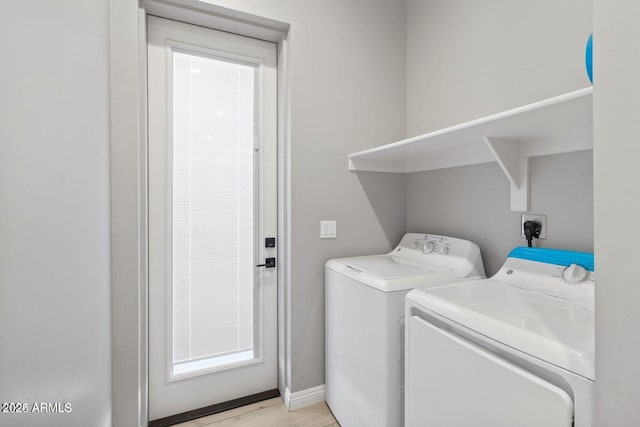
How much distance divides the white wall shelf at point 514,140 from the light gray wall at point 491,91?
0.16 feet

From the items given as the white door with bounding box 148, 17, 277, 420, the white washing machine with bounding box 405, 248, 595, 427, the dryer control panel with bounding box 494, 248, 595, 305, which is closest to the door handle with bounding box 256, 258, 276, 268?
the white door with bounding box 148, 17, 277, 420

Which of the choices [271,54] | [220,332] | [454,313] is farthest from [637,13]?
[220,332]

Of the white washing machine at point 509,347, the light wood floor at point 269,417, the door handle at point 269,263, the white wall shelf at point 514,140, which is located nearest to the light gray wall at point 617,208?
the white washing machine at point 509,347

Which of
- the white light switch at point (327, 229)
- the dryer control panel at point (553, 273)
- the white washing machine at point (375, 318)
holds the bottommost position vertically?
the white washing machine at point (375, 318)

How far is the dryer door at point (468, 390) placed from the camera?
2.14ft

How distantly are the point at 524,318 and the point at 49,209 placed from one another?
1275 millimetres

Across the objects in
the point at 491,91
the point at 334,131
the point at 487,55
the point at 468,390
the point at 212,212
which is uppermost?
the point at 487,55

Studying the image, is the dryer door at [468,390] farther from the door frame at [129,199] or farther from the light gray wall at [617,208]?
the door frame at [129,199]

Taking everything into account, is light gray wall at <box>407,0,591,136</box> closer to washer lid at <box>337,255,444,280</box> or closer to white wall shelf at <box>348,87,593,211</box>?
white wall shelf at <box>348,87,593,211</box>

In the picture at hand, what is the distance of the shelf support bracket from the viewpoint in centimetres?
126

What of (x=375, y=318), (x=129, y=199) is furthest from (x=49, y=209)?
(x=375, y=318)

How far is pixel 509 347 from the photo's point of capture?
2.42 ft

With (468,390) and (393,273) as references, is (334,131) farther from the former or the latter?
(468,390)

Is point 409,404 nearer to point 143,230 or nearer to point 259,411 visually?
point 259,411
